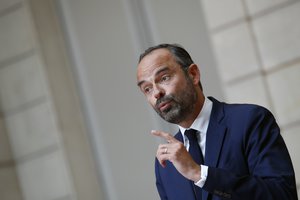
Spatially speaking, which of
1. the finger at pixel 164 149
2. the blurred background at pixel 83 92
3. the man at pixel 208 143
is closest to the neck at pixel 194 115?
the man at pixel 208 143

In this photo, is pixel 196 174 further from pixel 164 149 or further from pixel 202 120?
pixel 202 120

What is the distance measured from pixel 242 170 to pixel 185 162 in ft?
0.83

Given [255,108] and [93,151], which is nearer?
[255,108]

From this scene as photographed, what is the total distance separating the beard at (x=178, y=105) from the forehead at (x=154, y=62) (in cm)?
11

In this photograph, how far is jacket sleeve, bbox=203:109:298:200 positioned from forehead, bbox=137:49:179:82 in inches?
14.9

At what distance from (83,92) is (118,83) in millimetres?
320

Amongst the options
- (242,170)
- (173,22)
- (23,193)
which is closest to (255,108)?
(242,170)

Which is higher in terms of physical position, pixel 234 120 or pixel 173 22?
pixel 173 22

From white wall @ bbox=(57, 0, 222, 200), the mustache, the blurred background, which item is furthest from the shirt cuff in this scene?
white wall @ bbox=(57, 0, 222, 200)

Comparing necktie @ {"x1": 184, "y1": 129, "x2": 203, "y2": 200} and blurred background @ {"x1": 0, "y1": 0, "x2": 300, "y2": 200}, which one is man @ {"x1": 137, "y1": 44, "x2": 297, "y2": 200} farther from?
blurred background @ {"x1": 0, "y1": 0, "x2": 300, "y2": 200}

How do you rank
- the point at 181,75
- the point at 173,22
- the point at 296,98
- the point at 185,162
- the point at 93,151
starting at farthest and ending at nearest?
the point at 93,151
the point at 173,22
the point at 296,98
the point at 181,75
the point at 185,162

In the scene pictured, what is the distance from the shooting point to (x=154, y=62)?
6.79 feet

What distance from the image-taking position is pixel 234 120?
1.98 meters

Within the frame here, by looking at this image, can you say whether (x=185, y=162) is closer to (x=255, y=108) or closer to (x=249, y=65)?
(x=255, y=108)
